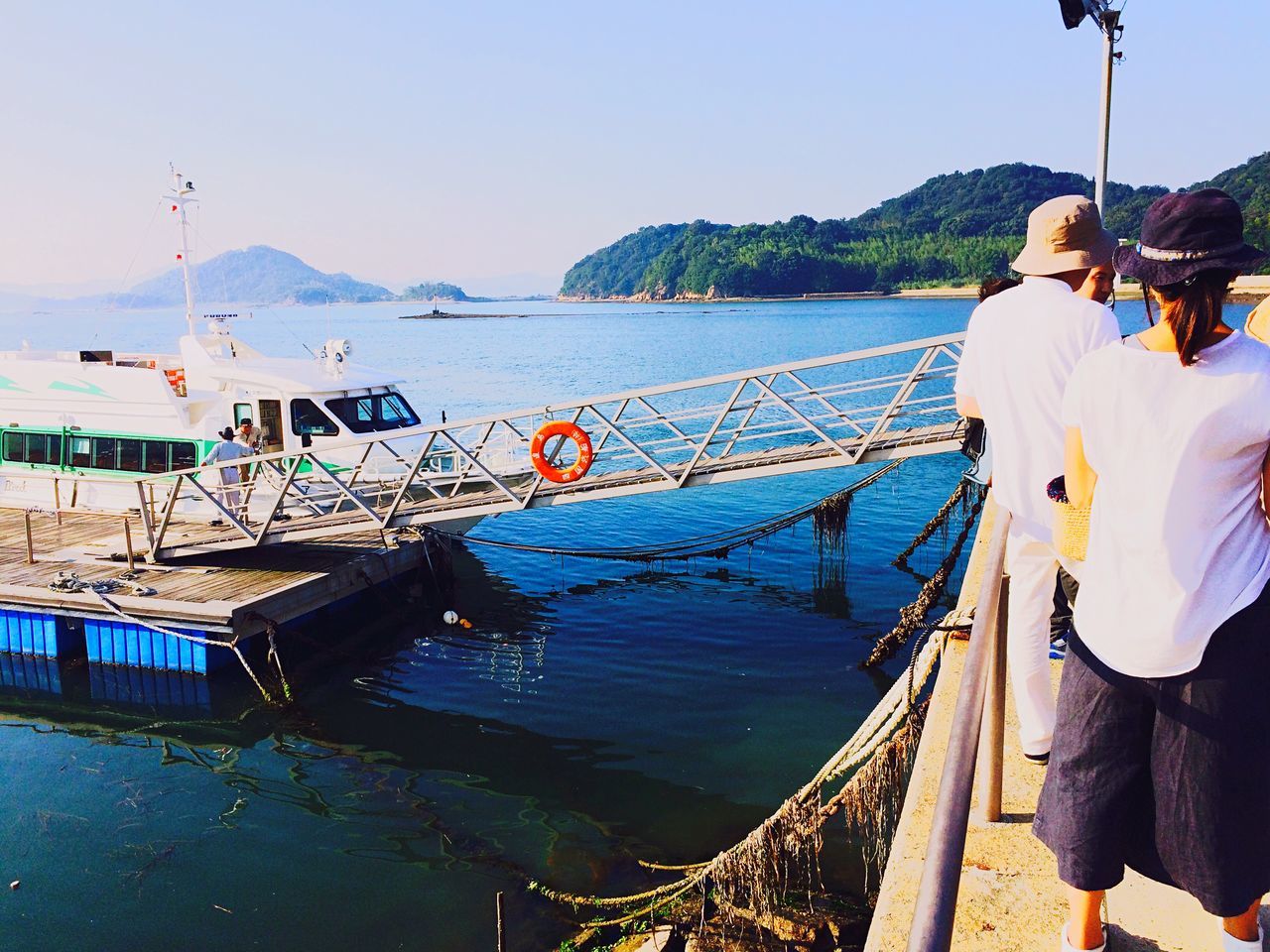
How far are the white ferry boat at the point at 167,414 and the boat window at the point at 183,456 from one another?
0.08 feet

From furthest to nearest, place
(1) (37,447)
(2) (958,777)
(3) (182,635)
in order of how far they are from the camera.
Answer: (1) (37,447)
(3) (182,635)
(2) (958,777)

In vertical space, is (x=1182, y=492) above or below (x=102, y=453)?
above

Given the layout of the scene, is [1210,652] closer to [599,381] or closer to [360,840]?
[360,840]

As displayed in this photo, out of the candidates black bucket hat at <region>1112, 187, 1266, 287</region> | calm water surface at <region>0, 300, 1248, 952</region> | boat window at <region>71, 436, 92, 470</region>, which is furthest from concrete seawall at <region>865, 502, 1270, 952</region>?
boat window at <region>71, 436, 92, 470</region>

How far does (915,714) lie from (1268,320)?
4037mm

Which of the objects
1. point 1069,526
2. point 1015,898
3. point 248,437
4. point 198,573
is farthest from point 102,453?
point 1069,526

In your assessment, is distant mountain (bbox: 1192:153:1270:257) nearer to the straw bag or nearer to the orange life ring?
the orange life ring

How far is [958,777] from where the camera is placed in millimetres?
1976

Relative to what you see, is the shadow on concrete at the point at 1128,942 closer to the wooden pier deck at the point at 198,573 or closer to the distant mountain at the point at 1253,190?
the wooden pier deck at the point at 198,573

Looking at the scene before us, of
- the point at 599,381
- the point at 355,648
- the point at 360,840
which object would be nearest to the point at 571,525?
the point at 355,648

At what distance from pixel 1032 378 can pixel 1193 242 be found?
1.32 metres

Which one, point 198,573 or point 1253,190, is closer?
point 198,573

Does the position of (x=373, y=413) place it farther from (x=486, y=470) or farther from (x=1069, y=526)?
(x=1069, y=526)

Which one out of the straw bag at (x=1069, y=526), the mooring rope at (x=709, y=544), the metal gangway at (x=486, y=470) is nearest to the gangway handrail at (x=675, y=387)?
the metal gangway at (x=486, y=470)
